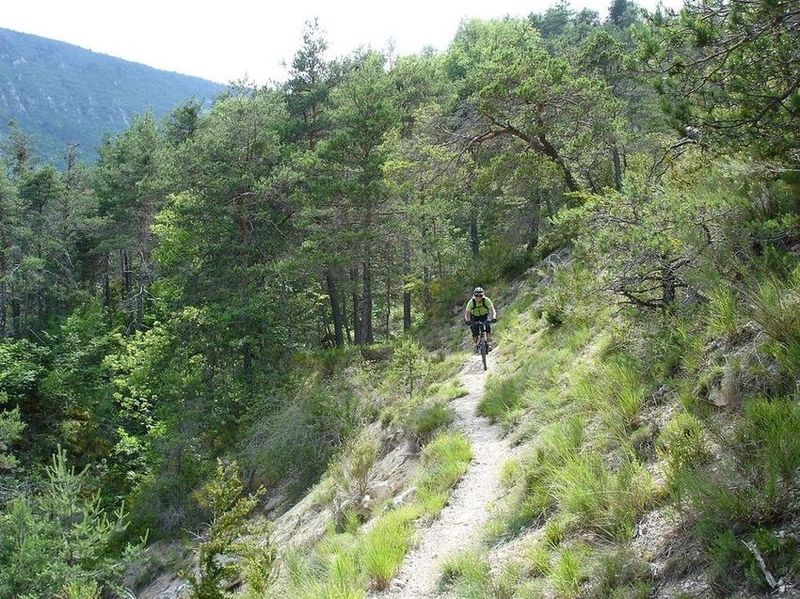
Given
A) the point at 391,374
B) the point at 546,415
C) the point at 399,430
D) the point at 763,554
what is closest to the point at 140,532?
the point at 391,374

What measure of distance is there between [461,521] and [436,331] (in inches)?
514

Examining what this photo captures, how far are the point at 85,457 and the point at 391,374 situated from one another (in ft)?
57.2

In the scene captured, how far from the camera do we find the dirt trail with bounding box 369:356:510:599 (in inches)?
189

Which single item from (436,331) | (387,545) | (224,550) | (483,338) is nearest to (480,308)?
(483,338)

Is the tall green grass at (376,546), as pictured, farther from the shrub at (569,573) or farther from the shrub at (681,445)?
the shrub at (681,445)

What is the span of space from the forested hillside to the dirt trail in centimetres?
16

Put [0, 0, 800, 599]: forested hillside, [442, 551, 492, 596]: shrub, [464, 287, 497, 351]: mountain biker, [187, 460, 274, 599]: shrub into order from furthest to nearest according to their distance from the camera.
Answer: [464, 287, 497, 351]: mountain biker
[187, 460, 274, 599]: shrub
[442, 551, 492, 596]: shrub
[0, 0, 800, 599]: forested hillside

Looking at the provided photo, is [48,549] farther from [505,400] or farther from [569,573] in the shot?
[569,573]

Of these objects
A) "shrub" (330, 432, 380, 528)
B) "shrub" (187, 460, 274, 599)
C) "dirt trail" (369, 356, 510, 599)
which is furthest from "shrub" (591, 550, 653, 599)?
"shrub" (330, 432, 380, 528)

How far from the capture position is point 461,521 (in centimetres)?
560

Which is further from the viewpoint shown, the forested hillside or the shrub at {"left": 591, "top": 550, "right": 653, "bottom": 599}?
the forested hillside

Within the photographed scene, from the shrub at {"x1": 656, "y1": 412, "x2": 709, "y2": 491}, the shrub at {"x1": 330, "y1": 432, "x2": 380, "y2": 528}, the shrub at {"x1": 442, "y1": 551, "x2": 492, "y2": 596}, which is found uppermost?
the shrub at {"x1": 656, "y1": 412, "x2": 709, "y2": 491}

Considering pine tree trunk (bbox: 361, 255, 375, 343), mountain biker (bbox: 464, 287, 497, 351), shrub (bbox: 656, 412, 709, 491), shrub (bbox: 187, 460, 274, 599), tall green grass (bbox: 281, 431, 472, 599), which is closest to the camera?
shrub (bbox: 656, 412, 709, 491)

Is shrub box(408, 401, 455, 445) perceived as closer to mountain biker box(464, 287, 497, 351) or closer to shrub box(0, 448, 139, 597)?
mountain biker box(464, 287, 497, 351)
